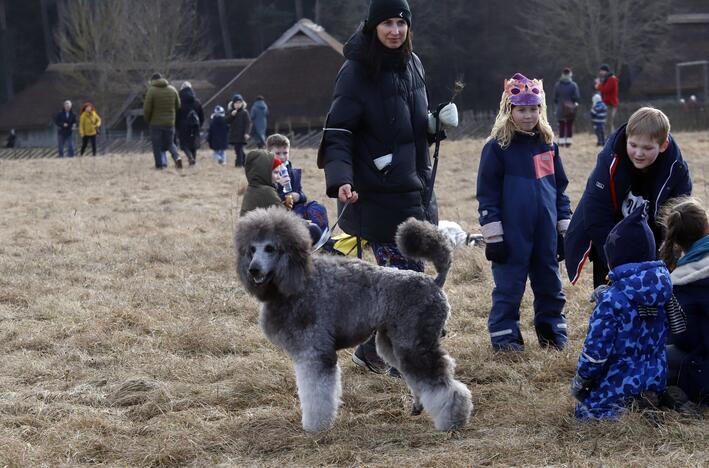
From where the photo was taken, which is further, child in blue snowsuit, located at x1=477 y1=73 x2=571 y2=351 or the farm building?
the farm building

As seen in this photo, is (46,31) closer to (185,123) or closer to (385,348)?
(185,123)

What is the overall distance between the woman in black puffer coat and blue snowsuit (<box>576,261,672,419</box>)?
1.48 meters

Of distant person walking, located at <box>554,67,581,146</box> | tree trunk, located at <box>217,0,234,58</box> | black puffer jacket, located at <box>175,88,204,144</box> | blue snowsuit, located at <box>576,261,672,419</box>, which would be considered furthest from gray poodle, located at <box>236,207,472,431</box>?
tree trunk, located at <box>217,0,234,58</box>

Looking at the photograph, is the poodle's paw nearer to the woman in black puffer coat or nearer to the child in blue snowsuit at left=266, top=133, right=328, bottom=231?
the woman in black puffer coat

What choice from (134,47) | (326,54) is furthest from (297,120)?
(134,47)

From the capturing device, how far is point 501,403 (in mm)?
5621

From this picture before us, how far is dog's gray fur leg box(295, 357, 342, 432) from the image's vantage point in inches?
202

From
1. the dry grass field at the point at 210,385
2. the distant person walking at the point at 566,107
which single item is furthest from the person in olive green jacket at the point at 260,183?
the distant person walking at the point at 566,107

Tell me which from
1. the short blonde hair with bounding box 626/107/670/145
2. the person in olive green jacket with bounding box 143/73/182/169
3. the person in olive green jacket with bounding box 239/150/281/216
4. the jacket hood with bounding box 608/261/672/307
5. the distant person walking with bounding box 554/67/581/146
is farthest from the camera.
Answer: the distant person walking with bounding box 554/67/581/146

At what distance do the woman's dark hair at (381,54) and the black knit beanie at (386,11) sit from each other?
0.09 meters

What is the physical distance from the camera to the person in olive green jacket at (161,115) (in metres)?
21.1

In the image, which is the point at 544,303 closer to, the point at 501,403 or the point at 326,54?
the point at 501,403

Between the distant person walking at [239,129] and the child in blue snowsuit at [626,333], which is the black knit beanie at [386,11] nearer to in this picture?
the child in blue snowsuit at [626,333]

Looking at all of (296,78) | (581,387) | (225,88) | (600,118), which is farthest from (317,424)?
(225,88)
